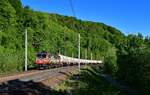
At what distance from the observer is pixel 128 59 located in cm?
6384

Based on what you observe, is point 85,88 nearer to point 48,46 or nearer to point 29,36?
point 29,36

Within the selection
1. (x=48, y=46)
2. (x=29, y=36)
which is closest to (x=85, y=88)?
(x=29, y=36)

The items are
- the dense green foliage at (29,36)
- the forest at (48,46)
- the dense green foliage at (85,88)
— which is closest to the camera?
the dense green foliage at (85,88)

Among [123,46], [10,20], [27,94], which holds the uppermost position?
[10,20]

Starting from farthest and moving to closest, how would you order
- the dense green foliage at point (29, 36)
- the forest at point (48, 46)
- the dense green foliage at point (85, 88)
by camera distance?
Answer: 1. the dense green foliage at point (29, 36)
2. the forest at point (48, 46)
3. the dense green foliage at point (85, 88)

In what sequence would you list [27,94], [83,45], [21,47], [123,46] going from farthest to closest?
[83,45]
[21,47]
[123,46]
[27,94]

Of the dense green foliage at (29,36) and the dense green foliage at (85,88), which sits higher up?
the dense green foliage at (29,36)

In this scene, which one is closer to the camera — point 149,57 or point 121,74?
point 149,57

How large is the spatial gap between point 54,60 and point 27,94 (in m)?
46.0

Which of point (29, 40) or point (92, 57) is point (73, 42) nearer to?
point (92, 57)

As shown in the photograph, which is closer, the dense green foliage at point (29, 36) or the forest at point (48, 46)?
the forest at point (48, 46)

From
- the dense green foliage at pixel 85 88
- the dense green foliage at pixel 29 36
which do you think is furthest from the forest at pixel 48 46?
the dense green foliage at pixel 85 88

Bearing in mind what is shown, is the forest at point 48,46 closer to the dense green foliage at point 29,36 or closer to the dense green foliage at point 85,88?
the dense green foliage at point 29,36

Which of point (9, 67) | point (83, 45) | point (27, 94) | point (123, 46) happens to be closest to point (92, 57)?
point (83, 45)
